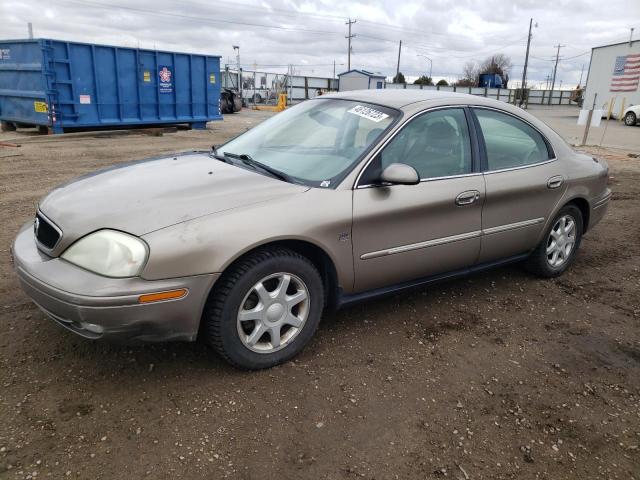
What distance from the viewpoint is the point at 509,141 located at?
3.95 m

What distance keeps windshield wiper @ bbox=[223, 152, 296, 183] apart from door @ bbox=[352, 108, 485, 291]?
439mm

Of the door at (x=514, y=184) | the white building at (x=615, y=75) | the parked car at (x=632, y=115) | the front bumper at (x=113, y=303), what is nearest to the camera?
the front bumper at (x=113, y=303)

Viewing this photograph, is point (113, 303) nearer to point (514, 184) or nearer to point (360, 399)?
point (360, 399)

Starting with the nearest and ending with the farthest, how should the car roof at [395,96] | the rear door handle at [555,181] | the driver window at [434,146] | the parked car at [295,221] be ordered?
the parked car at [295,221], the driver window at [434,146], the car roof at [395,96], the rear door handle at [555,181]

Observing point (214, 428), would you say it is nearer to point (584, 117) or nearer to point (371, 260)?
point (371, 260)

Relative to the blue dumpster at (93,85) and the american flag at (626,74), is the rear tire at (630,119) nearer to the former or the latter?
Answer: the american flag at (626,74)

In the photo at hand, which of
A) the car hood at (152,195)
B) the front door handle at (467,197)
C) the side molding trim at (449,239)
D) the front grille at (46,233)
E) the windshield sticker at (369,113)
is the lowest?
the side molding trim at (449,239)

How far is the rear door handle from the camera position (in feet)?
13.5

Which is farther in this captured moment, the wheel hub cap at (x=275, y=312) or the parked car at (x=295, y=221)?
the wheel hub cap at (x=275, y=312)

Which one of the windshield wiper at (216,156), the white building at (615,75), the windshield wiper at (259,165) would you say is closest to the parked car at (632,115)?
the white building at (615,75)

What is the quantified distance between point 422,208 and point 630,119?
27.7m

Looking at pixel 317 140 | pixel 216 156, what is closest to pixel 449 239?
pixel 317 140

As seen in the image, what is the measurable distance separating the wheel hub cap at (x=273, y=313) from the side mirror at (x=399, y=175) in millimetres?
786

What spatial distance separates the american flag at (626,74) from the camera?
101ft
